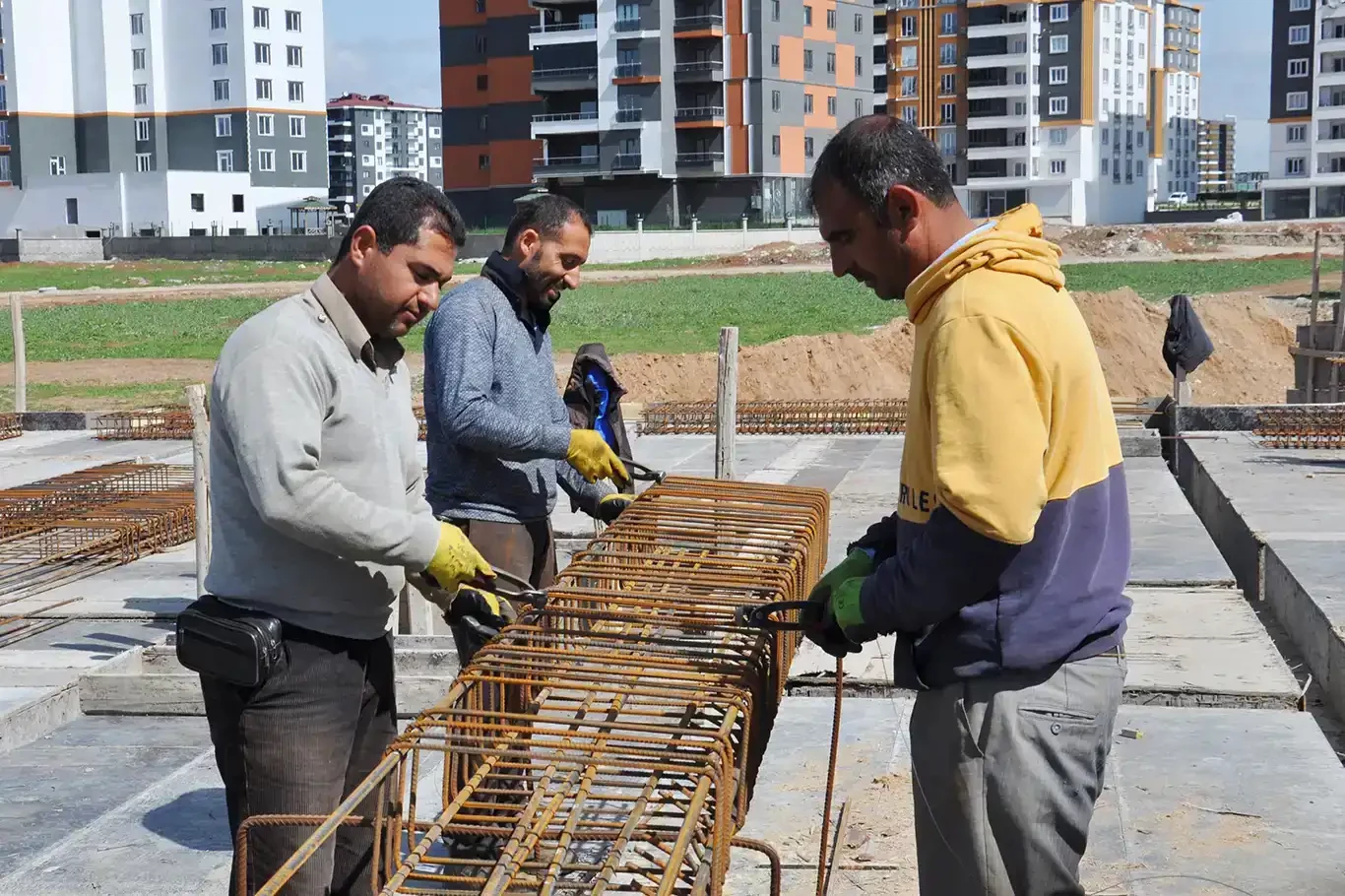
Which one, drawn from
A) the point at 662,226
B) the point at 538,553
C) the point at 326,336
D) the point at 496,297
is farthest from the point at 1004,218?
the point at 662,226

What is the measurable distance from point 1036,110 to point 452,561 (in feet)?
306

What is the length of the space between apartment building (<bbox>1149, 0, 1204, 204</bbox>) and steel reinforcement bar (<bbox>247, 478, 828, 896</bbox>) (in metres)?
126

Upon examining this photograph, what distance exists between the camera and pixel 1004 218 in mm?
2900

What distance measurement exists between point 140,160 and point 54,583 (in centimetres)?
7598

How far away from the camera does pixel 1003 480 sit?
257cm

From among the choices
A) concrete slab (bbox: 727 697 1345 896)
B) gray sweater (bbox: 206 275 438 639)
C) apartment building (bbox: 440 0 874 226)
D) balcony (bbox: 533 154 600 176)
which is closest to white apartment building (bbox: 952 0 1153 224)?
apartment building (bbox: 440 0 874 226)

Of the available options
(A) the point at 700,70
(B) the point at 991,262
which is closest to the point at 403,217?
(B) the point at 991,262

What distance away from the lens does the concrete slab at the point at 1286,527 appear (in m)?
7.39

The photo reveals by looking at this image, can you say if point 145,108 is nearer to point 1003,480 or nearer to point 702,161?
point 702,161

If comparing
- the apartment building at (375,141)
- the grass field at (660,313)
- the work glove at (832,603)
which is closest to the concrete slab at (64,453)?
the grass field at (660,313)

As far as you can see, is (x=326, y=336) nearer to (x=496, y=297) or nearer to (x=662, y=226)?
(x=496, y=297)

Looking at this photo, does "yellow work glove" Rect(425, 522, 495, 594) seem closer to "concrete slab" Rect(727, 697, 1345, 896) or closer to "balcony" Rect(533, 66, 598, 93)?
"concrete slab" Rect(727, 697, 1345, 896)

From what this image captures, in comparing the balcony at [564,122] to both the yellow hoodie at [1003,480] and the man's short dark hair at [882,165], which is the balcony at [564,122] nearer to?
the man's short dark hair at [882,165]

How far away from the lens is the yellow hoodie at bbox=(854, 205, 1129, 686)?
2584mm
